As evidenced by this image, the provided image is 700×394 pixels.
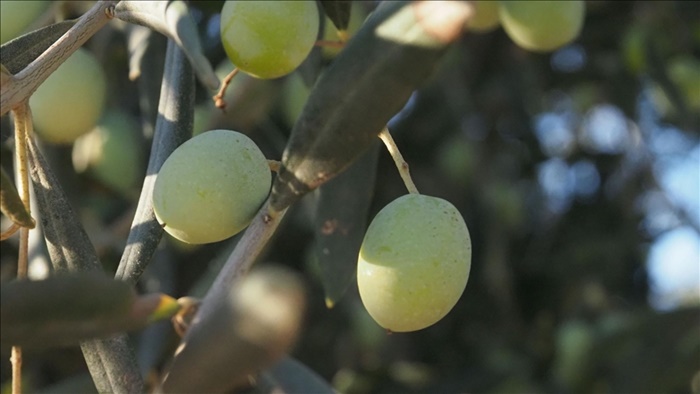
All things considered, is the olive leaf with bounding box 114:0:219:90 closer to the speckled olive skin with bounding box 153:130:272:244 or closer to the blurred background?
the speckled olive skin with bounding box 153:130:272:244

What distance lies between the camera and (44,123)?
1146 mm

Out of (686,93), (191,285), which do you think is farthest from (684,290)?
(191,285)

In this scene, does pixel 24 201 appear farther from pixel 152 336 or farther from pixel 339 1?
pixel 152 336

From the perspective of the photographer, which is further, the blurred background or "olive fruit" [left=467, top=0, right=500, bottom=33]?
the blurred background

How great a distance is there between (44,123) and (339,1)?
398mm

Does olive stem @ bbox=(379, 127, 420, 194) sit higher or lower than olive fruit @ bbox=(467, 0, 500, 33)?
higher

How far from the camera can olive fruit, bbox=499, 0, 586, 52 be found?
1166mm

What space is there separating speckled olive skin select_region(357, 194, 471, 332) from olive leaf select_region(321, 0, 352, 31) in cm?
36

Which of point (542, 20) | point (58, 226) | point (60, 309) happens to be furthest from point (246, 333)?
point (542, 20)

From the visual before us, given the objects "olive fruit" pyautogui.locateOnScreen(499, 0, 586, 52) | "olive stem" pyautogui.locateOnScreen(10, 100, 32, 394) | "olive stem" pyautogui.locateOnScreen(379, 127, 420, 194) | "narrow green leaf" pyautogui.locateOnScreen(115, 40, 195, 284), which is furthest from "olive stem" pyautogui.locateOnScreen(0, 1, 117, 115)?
"olive fruit" pyautogui.locateOnScreen(499, 0, 586, 52)

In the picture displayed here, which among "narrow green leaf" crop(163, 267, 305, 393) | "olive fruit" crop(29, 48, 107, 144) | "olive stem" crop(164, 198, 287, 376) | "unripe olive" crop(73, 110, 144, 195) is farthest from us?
"unripe olive" crop(73, 110, 144, 195)

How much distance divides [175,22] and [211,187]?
5.8 inches

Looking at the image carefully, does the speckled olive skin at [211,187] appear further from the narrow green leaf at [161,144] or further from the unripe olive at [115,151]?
the unripe olive at [115,151]

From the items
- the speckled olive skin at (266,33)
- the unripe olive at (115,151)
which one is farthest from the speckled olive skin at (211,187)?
the unripe olive at (115,151)
